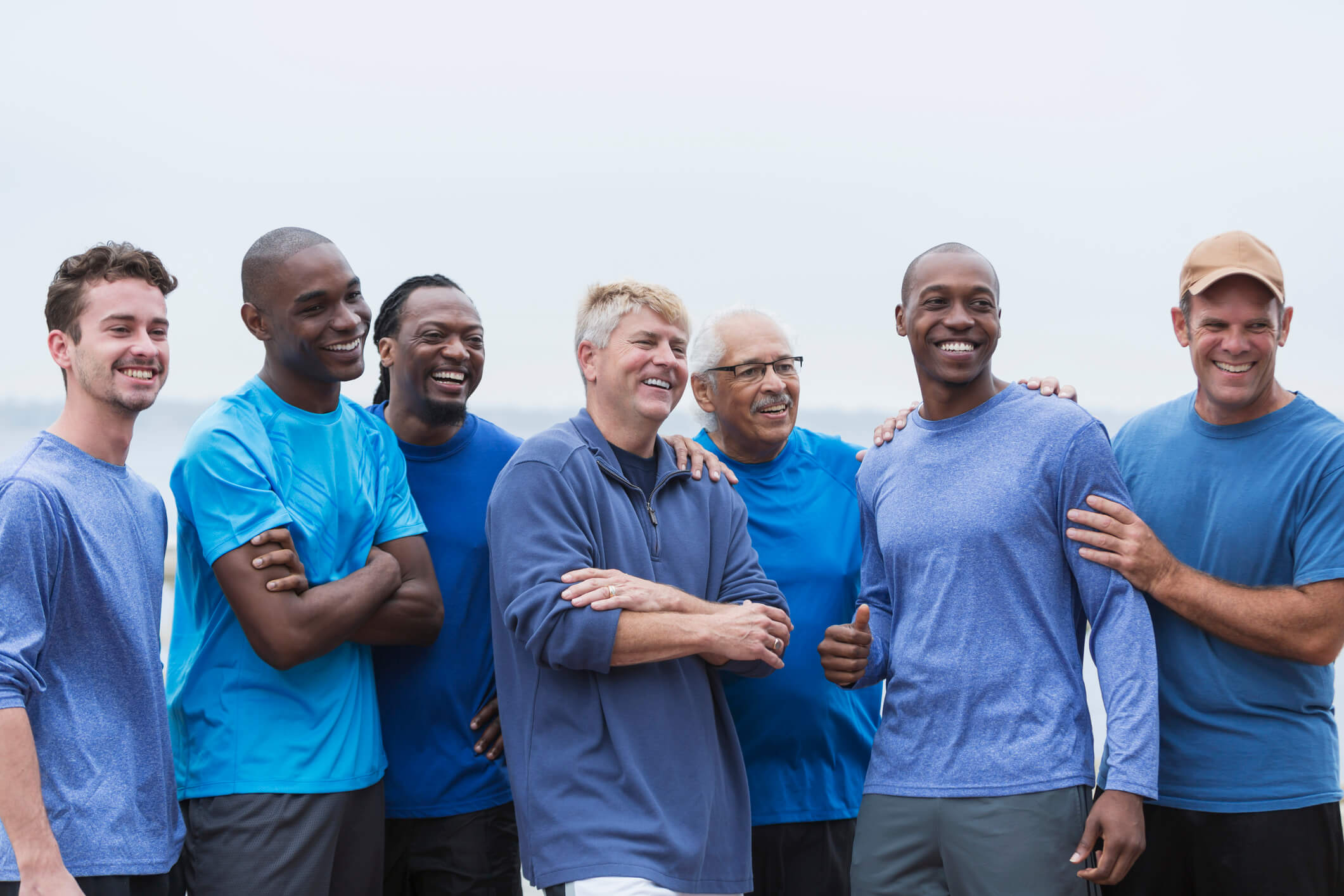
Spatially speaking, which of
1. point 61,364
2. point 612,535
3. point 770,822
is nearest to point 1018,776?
point 770,822

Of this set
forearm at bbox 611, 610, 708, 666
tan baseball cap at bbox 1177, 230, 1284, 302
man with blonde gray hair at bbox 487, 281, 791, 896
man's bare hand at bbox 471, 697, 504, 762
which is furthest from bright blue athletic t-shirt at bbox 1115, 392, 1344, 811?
man's bare hand at bbox 471, 697, 504, 762

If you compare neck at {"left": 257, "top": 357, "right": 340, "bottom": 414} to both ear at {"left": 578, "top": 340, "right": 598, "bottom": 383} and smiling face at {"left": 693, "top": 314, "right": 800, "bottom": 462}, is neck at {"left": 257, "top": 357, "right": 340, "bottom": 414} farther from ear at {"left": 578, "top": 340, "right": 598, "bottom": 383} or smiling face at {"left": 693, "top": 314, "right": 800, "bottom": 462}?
smiling face at {"left": 693, "top": 314, "right": 800, "bottom": 462}

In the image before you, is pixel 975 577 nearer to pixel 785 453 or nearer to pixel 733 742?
pixel 733 742

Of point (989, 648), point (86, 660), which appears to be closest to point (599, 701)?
point (989, 648)

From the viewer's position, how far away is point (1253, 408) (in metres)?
3.23

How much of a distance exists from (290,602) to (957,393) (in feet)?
6.30

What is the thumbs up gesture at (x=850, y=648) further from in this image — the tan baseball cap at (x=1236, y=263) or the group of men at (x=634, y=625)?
the tan baseball cap at (x=1236, y=263)

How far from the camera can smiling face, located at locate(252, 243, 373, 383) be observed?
323 cm

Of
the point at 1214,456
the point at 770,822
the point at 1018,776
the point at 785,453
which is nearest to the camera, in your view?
the point at 1018,776

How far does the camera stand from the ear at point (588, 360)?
315 cm

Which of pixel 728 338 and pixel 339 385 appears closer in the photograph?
pixel 339 385

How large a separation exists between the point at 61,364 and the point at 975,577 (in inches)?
95.0

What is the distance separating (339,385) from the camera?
343 cm

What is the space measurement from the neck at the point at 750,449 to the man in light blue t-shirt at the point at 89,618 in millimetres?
1839
